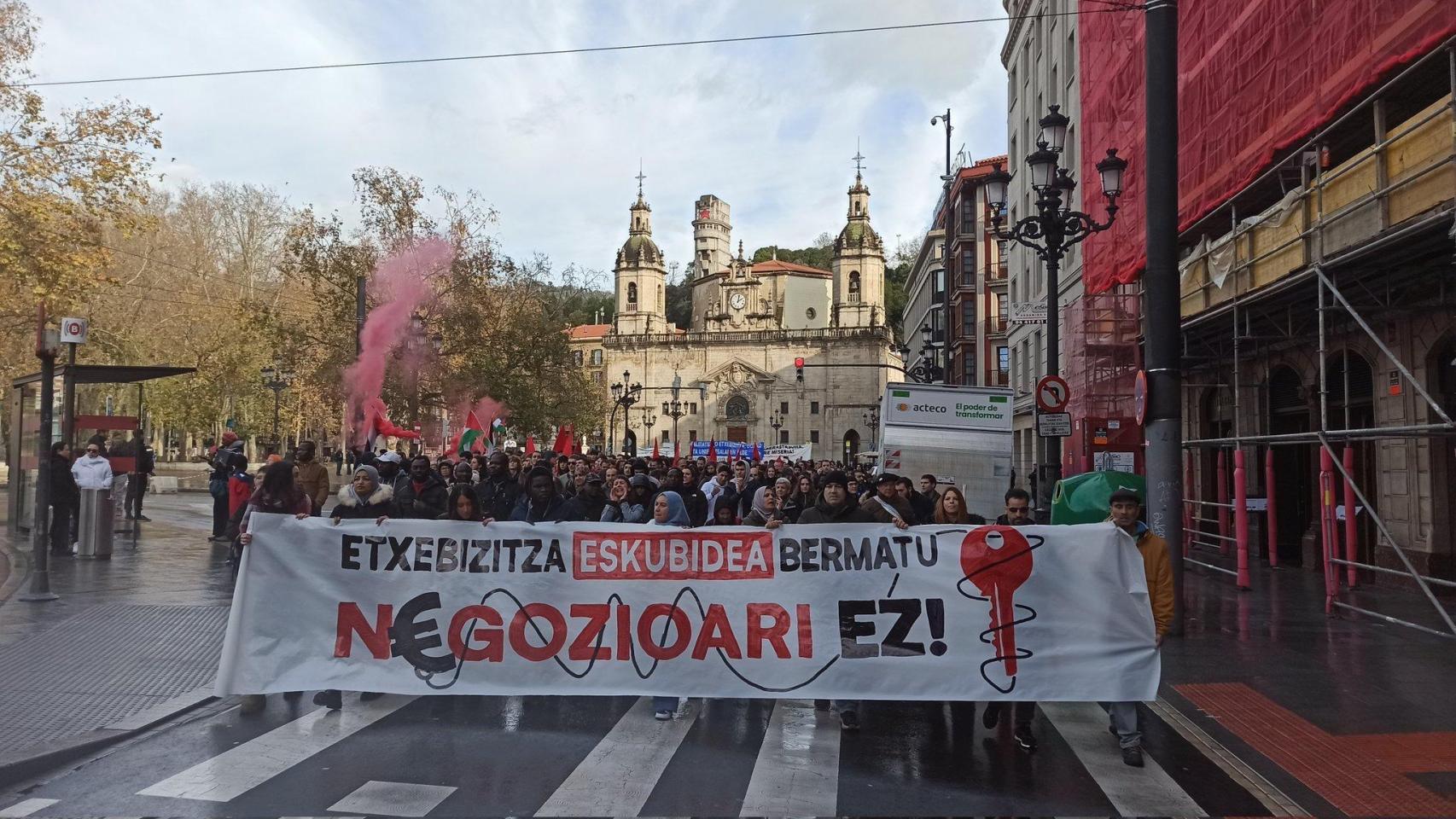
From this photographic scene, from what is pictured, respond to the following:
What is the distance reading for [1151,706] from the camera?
7254mm

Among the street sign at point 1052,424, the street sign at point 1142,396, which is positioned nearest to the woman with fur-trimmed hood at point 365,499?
the street sign at point 1142,396

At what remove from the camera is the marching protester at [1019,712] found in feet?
20.6

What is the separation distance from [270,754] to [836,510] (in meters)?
3.80

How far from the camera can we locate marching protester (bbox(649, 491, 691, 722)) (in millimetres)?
6797

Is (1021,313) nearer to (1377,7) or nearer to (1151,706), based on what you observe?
(1377,7)

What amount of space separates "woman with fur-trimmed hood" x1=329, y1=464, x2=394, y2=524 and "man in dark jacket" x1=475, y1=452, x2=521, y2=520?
3.10m

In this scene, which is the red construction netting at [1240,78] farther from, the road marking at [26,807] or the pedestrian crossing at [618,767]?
the road marking at [26,807]

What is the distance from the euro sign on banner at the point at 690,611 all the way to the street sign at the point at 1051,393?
6718mm

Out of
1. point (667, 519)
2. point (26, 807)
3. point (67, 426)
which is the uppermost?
point (67, 426)

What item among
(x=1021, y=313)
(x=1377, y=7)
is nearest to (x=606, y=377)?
(x=1021, y=313)

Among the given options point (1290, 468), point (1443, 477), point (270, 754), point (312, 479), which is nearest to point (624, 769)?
Answer: point (270, 754)

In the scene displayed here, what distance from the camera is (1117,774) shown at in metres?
5.74

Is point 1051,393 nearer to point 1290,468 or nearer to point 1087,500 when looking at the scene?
point 1087,500

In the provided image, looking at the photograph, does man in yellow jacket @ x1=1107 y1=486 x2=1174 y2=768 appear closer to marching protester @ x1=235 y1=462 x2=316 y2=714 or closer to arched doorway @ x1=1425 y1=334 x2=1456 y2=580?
marching protester @ x1=235 y1=462 x2=316 y2=714
